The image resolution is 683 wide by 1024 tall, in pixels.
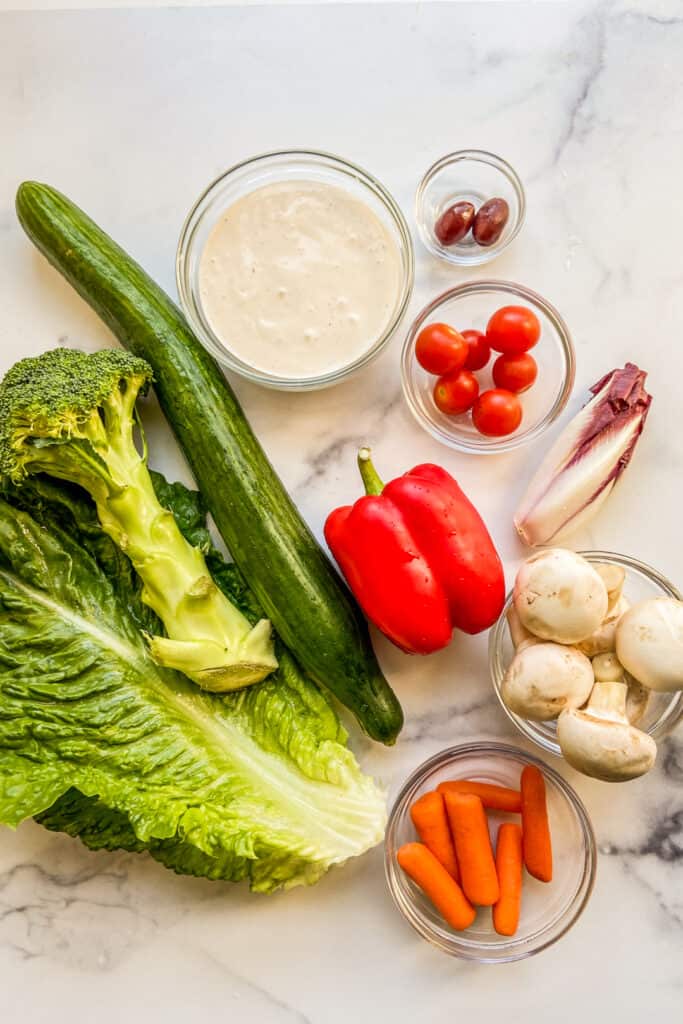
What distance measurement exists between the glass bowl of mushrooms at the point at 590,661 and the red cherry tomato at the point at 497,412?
30cm

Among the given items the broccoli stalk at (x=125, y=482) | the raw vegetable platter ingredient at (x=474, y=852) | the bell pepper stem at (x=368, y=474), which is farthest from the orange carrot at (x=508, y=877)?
the bell pepper stem at (x=368, y=474)

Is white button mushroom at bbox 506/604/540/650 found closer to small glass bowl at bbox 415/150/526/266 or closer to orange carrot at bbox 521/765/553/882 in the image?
orange carrot at bbox 521/765/553/882

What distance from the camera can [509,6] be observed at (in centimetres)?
202

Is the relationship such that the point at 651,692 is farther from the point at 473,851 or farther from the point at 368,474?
the point at 368,474

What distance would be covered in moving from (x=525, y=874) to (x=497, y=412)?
3.09 ft

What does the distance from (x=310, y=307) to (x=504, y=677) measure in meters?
0.83

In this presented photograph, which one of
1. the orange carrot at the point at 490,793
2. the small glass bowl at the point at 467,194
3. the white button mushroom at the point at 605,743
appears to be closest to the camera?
the white button mushroom at the point at 605,743

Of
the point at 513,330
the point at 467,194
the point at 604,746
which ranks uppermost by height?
the point at 467,194

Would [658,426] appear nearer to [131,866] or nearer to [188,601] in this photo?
[188,601]

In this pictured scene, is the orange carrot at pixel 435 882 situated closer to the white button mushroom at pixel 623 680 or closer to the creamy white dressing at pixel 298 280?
the white button mushroom at pixel 623 680

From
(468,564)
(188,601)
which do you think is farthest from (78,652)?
(468,564)

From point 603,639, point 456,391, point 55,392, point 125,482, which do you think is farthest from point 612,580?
point 55,392

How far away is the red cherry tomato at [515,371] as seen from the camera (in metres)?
1.87

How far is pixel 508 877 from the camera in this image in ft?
5.91
